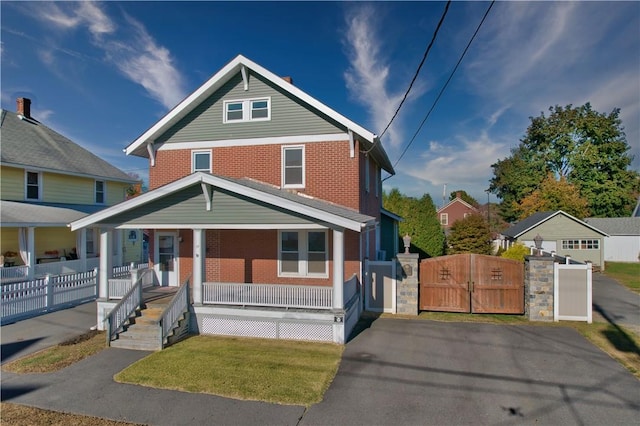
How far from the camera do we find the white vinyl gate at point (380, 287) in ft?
41.1

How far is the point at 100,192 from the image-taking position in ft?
72.5

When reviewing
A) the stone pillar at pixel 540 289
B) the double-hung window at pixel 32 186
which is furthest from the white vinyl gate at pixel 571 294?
the double-hung window at pixel 32 186

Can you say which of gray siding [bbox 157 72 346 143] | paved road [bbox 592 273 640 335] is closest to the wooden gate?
paved road [bbox 592 273 640 335]

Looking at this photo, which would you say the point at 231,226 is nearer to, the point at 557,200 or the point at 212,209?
the point at 212,209

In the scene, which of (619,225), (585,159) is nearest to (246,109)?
(619,225)

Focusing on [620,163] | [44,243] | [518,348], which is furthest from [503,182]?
[44,243]

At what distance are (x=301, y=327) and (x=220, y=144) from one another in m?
7.57

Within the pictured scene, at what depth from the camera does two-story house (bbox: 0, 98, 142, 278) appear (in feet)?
53.2

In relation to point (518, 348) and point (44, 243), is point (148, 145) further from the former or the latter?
point (518, 348)

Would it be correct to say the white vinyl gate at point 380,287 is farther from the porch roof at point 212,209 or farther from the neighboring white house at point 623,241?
the neighboring white house at point 623,241

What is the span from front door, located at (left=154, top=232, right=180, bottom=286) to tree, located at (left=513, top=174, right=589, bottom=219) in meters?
39.5

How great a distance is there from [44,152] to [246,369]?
61.3 ft

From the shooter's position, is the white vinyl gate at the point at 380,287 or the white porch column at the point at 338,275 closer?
the white porch column at the point at 338,275

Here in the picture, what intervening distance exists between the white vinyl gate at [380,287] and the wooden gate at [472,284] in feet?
3.60
